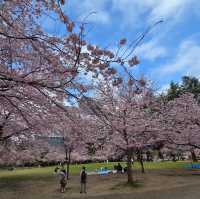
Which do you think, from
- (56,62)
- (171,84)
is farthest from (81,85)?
(171,84)

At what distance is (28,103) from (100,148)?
22.4 m

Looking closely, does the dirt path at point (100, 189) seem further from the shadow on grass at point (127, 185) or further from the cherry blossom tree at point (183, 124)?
the cherry blossom tree at point (183, 124)

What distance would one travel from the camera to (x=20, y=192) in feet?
65.5

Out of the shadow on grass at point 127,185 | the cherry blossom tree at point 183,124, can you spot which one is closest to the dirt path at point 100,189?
the shadow on grass at point 127,185

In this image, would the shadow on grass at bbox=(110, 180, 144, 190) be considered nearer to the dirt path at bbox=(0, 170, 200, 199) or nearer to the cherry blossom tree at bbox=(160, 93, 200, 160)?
the dirt path at bbox=(0, 170, 200, 199)

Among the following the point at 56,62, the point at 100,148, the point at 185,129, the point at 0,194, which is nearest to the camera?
the point at 56,62

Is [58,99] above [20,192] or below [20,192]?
above

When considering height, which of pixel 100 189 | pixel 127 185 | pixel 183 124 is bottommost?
pixel 100 189

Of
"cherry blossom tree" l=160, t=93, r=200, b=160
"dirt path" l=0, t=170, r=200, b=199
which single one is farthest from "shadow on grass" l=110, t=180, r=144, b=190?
"cherry blossom tree" l=160, t=93, r=200, b=160

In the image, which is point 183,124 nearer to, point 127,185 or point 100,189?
point 127,185

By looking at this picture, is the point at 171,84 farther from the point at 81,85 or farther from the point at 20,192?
the point at 81,85

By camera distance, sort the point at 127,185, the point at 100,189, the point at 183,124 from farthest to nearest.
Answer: the point at 183,124 → the point at 127,185 → the point at 100,189

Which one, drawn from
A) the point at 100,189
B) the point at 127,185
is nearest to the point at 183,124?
the point at 127,185

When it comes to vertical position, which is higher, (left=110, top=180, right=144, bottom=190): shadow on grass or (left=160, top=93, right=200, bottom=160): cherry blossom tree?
(left=160, top=93, right=200, bottom=160): cherry blossom tree
